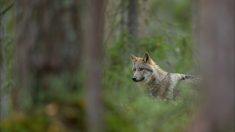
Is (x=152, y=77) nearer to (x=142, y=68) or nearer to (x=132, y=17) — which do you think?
(x=142, y=68)

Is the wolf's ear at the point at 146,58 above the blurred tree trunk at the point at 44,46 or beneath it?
above

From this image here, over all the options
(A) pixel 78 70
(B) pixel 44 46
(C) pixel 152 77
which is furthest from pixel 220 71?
(C) pixel 152 77

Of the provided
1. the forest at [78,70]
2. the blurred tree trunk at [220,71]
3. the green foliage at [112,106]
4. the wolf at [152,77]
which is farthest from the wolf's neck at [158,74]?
the blurred tree trunk at [220,71]

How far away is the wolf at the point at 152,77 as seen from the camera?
62.2 ft

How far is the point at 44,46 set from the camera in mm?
9688

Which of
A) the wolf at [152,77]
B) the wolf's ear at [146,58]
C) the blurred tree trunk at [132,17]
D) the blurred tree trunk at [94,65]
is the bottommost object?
the blurred tree trunk at [94,65]

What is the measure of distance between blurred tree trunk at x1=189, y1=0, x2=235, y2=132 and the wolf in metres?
9.37

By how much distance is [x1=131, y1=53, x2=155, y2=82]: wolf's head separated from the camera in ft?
63.9

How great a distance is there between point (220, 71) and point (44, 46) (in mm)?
2067

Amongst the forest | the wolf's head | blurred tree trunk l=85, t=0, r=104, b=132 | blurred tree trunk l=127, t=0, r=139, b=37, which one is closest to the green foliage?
the forest

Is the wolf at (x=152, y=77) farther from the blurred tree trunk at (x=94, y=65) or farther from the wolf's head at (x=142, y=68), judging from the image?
the blurred tree trunk at (x=94, y=65)

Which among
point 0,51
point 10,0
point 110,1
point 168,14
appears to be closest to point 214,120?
point 0,51

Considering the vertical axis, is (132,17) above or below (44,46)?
above

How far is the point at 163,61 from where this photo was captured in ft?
70.2
